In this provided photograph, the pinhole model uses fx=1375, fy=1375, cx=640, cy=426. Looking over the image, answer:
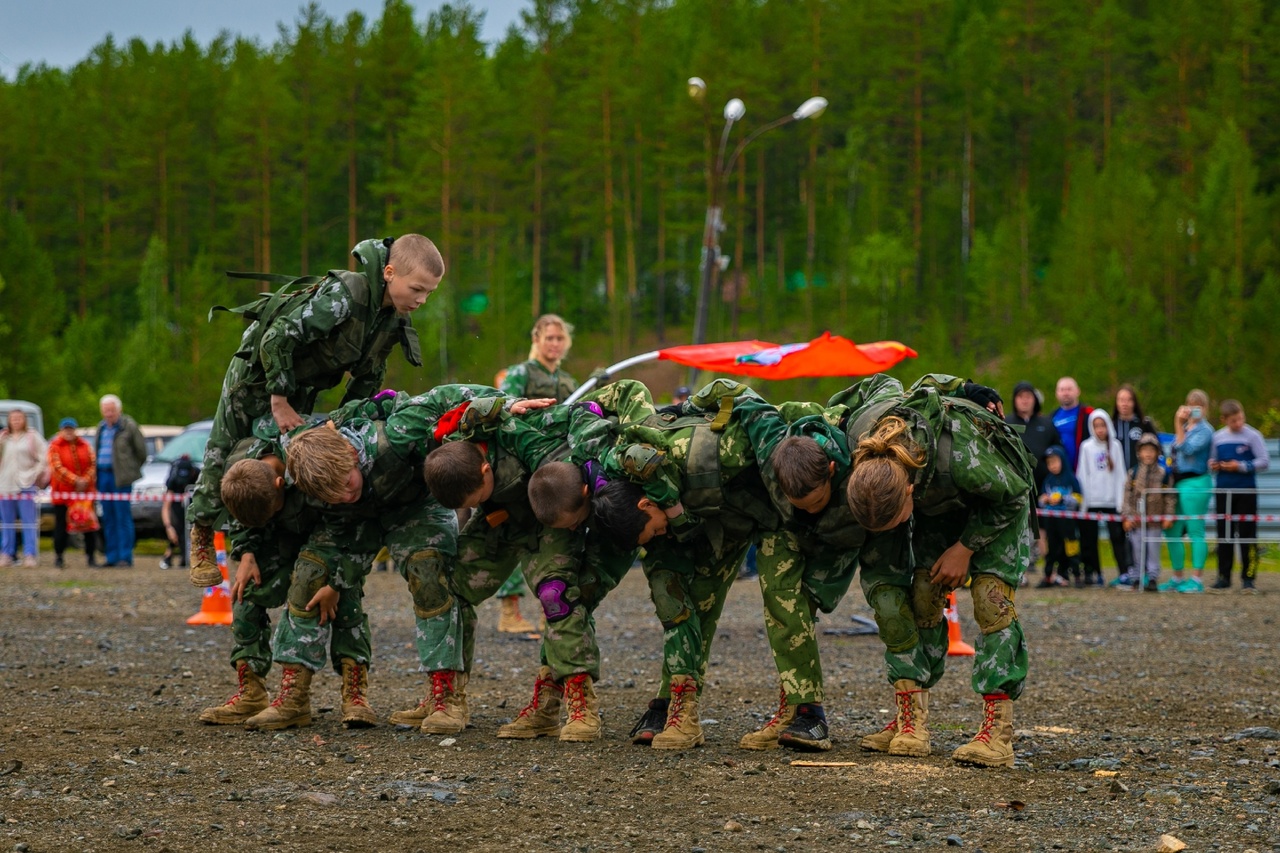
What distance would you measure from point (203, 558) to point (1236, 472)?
1271 cm

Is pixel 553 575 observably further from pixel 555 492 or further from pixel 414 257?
pixel 414 257

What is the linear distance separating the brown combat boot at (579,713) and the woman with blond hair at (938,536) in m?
1.17

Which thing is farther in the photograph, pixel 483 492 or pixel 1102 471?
pixel 1102 471

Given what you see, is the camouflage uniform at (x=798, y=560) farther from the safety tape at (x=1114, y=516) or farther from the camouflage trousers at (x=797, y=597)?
the safety tape at (x=1114, y=516)

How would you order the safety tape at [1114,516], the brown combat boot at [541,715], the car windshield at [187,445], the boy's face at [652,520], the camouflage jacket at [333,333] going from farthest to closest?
the car windshield at [187,445] → the safety tape at [1114,516] → the camouflage jacket at [333,333] → the brown combat boot at [541,715] → the boy's face at [652,520]

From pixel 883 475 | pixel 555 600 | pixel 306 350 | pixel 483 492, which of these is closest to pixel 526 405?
pixel 483 492

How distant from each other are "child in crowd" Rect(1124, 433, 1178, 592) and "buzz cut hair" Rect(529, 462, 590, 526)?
11433 millimetres

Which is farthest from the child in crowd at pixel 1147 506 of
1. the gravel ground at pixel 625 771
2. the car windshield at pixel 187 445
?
the car windshield at pixel 187 445

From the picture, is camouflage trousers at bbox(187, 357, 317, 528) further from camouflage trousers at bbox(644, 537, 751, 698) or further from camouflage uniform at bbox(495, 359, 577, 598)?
camouflage uniform at bbox(495, 359, 577, 598)

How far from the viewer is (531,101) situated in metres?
53.0

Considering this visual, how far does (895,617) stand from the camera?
5.61m

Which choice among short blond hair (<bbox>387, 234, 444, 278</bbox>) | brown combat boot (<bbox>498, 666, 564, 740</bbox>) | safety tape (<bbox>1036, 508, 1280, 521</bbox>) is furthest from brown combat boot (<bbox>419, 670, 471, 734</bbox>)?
safety tape (<bbox>1036, 508, 1280, 521</bbox>)

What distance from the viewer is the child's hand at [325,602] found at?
6.19m

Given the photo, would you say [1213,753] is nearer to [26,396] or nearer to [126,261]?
[26,396]
